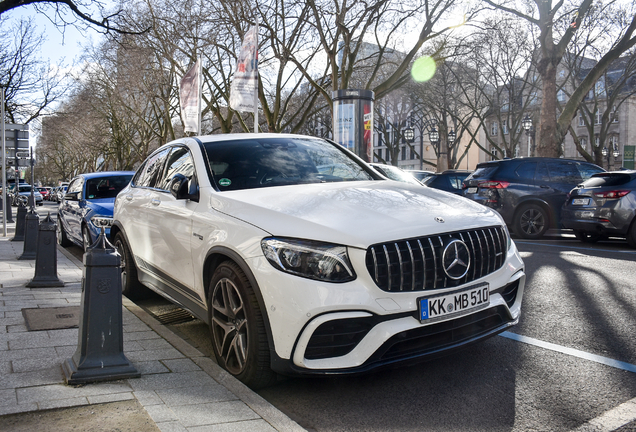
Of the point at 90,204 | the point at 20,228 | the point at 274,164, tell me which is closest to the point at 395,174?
the point at 90,204

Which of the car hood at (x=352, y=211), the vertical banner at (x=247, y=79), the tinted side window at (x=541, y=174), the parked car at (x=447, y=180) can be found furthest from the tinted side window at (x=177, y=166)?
the vertical banner at (x=247, y=79)

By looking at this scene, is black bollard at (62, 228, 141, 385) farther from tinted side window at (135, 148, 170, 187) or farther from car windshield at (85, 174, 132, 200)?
car windshield at (85, 174, 132, 200)

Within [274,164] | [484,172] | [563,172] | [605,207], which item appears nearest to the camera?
[274,164]

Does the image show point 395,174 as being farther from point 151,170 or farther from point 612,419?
point 612,419

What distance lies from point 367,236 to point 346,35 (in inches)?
730

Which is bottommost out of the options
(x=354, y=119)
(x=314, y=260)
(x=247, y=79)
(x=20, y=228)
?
(x=20, y=228)

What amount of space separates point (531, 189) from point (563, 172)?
916 mm

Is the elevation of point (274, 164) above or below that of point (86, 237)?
above

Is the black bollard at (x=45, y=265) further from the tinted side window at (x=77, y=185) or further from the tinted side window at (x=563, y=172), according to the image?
the tinted side window at (x=563, y=172)

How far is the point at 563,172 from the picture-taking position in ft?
43.2

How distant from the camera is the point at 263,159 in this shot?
4730 mm

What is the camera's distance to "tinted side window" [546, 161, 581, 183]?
13.1 m

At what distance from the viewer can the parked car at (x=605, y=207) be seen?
10.6 meters

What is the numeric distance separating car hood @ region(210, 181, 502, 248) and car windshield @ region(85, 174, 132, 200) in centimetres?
741
